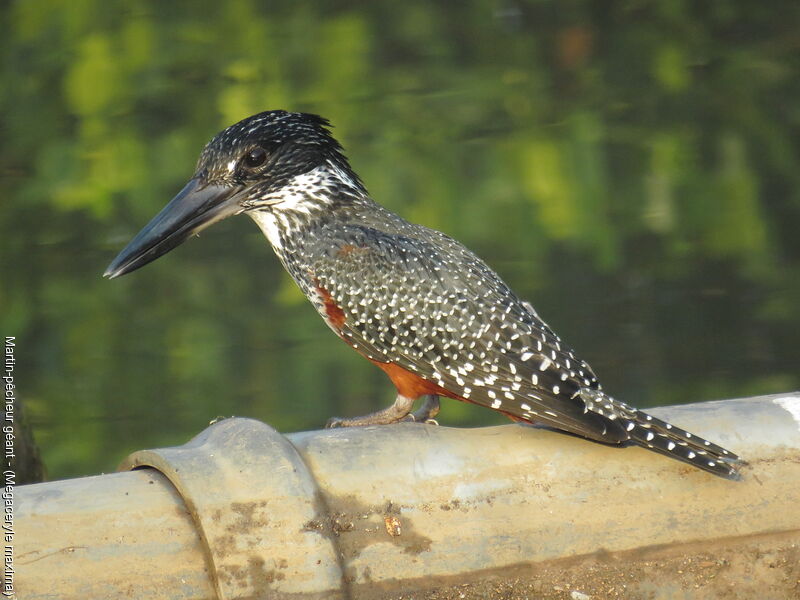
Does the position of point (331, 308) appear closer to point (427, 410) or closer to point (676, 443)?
point (427, 410)

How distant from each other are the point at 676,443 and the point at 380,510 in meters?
0.76

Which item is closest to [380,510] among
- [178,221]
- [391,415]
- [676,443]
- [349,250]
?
[676,443]

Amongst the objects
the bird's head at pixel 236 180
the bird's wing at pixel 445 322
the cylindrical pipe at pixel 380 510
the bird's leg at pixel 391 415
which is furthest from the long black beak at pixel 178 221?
the cylindrical pipe at pixel 380 510

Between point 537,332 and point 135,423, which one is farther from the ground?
point 537,332

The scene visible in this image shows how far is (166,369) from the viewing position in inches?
283

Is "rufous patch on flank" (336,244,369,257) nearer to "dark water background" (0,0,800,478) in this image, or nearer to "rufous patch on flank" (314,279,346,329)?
"rufous patch on flank" (314,279,346,329)

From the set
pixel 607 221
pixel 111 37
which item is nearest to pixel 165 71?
pixel 111 37

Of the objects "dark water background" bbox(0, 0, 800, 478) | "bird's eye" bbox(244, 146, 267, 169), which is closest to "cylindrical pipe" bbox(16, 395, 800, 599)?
"bird's eye" bbox(244, 146, 267, 169)

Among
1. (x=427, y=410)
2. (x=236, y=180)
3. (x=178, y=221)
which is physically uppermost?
(x=236, y=180)

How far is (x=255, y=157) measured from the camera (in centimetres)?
431

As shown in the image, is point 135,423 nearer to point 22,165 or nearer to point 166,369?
point 166,369

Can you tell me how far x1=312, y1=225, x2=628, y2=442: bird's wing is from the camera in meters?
3.82

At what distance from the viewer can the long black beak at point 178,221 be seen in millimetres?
4215

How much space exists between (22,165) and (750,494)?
7.66 metres
